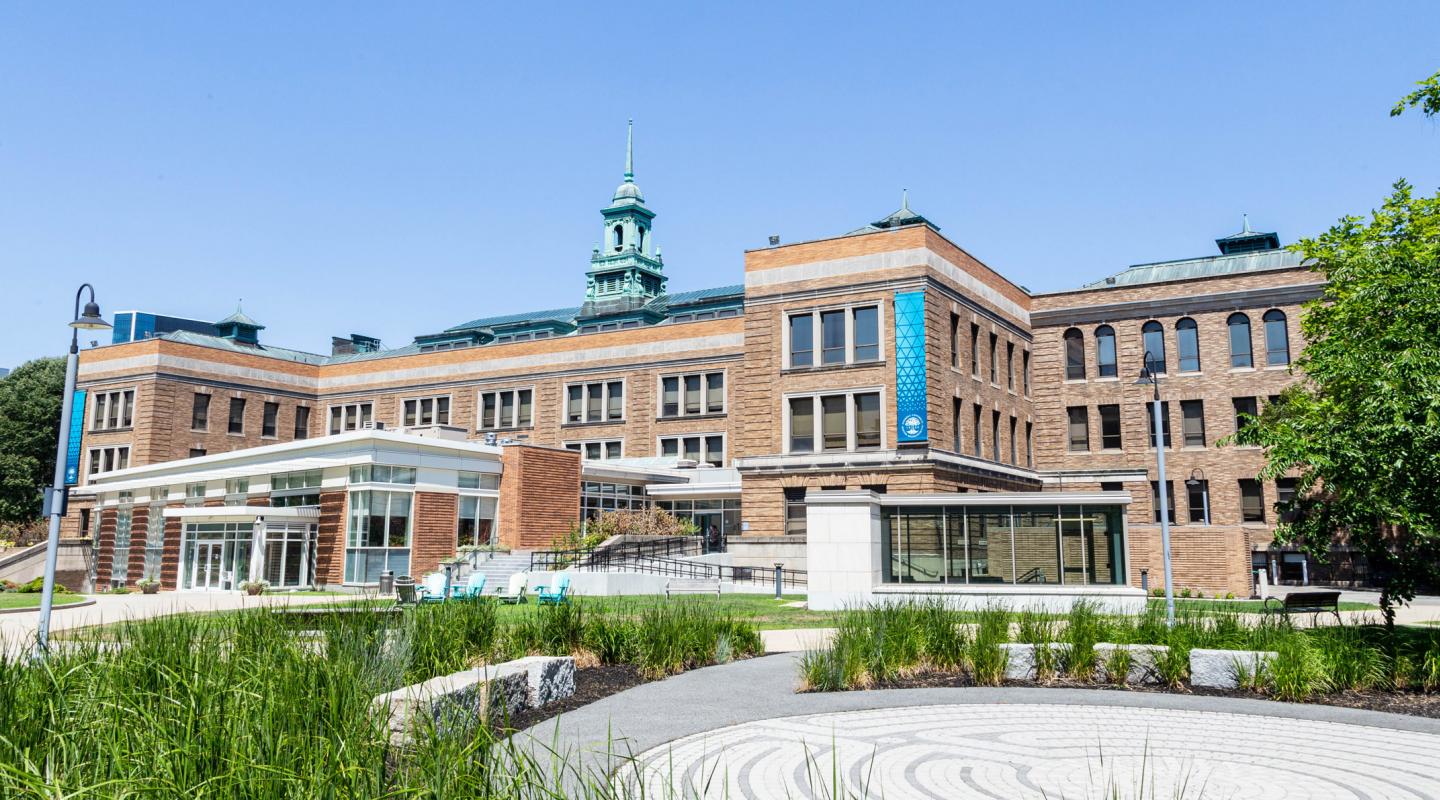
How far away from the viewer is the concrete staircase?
38.0m

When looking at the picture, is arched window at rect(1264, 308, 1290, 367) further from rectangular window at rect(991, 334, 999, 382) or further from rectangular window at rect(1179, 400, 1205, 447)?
rectangular window at rect(991, 334, 999, 382)

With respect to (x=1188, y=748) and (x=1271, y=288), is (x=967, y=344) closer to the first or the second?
(x=1271, y=288)

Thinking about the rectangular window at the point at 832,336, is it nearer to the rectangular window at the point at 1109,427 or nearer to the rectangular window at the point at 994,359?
the rectangular window at the point at 994,359

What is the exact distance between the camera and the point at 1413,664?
1241cm

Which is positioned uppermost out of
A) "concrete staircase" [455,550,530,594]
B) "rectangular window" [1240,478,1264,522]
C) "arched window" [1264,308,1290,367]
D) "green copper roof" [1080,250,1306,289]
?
"green copper roof" [1080,250,1306,289]

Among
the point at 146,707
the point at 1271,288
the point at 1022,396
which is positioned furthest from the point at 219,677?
the point at 1271,288

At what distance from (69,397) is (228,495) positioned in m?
27.6

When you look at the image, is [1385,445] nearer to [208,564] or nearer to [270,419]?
[208,564]

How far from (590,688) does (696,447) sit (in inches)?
1647

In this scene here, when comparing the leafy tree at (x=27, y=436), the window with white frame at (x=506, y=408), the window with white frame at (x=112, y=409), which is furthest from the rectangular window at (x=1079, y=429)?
the leafy tree at (x=27, y=436)

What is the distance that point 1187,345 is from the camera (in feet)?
158

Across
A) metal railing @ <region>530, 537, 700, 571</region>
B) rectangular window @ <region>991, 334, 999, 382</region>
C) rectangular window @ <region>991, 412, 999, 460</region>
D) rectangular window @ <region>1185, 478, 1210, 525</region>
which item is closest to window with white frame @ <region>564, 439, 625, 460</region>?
metal railing @ <region>530, 537, 700, 571</region>

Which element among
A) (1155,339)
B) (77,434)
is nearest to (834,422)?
(1155,339)

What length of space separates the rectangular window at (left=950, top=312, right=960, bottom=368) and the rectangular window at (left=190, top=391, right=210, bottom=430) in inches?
1732
